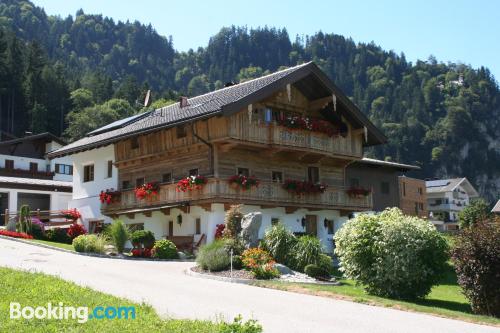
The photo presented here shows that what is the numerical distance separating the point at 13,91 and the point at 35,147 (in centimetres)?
3123

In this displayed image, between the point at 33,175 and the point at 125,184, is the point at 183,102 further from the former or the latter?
the point at 33,175

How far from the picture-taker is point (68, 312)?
10.6m

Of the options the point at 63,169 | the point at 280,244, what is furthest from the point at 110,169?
the point at 63,169

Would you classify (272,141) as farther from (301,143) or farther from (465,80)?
(465,80)

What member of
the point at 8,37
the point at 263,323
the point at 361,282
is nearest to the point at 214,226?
the point at 361,282

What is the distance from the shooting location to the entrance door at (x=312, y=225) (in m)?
35.4

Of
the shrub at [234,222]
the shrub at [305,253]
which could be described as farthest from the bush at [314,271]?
the shrub at [234,222]

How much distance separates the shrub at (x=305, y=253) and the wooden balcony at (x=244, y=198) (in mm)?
7545

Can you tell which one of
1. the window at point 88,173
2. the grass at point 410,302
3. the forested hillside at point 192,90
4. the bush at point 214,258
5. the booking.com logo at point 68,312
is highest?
the forested hillside at point 192,90

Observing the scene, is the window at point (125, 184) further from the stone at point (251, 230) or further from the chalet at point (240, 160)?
the stone at point (251, 230)

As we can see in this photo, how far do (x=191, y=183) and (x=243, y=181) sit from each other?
8.25 ft

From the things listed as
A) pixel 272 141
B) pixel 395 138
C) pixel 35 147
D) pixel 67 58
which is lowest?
pixel 272 141

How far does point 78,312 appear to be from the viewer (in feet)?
35.2

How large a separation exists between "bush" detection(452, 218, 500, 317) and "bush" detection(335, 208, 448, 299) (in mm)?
1289
